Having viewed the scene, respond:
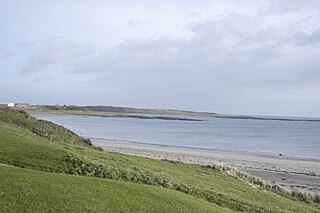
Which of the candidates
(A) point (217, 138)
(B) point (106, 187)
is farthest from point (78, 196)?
(A) point (217, 138)

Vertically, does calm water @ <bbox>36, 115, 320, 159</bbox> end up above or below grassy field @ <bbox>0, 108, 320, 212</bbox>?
below

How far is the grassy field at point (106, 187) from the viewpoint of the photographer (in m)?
12.7

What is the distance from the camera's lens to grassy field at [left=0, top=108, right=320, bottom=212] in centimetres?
1266

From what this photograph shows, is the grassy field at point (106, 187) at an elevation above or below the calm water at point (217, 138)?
above

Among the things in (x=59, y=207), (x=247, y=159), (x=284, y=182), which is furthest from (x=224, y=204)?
(x=247, y=159)

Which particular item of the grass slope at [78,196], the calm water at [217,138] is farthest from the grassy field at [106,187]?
the calm water at [217,138]

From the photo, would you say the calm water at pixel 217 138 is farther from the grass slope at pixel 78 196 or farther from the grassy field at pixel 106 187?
the grass slope at pixel 78 196

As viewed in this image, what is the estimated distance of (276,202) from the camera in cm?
2092

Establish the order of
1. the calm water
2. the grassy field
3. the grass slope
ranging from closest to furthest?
the grass slope → the grassy field → the calm water

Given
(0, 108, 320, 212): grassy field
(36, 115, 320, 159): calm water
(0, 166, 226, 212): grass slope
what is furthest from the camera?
(36, 115, 320, 159): calm water

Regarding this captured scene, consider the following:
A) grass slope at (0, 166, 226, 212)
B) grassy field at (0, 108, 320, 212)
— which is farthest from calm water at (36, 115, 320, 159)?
grass slope at (0, 166, 226, 212)

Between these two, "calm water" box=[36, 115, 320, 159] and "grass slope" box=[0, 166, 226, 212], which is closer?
"grass slope" box=[0, 166, 226, 212]

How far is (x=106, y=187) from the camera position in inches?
575

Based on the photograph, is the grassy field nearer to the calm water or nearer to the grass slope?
the grass slope
